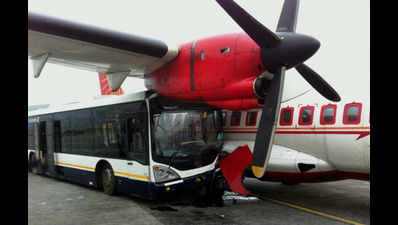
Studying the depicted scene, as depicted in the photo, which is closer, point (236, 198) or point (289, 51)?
point (289, 51)

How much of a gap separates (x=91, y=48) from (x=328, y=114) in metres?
5.20

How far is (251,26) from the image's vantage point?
212 inches

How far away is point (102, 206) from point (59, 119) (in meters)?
4.15

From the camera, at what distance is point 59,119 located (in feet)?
33.3

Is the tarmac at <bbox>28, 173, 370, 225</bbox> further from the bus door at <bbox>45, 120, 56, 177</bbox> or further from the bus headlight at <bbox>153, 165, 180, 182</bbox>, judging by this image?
the bus door at <bbox>45, 120, 56, 177</bbox>

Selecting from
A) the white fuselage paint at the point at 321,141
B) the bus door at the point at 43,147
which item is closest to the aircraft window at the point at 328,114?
the white fuselage paint at the point at 321,141

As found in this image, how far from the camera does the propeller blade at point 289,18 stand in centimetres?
596

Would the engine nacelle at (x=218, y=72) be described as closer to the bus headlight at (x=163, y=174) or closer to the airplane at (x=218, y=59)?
the airplane at (x=218, y=59)

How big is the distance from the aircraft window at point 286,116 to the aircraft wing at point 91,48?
3.09 metres

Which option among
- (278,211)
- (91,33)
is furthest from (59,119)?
(278,211)

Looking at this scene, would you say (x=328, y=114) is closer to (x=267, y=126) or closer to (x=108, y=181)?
(x=267, y=126)

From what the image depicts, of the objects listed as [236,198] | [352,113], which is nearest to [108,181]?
[236,198]

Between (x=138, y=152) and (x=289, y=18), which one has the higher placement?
(x=289, y=18)

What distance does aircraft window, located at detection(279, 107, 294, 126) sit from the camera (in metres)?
7.55
